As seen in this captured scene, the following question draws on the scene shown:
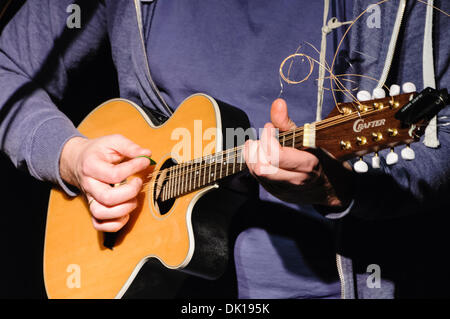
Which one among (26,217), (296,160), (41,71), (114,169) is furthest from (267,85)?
(26,217)

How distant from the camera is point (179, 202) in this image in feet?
2.72

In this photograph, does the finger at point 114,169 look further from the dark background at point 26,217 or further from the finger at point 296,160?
the dark background at point 26,217

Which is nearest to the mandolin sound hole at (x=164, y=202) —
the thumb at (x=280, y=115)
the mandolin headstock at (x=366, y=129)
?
the thumb at (x=280, y=115)

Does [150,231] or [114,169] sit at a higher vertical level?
[114,169]

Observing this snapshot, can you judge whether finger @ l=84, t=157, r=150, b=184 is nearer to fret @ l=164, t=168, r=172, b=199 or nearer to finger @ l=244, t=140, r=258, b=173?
fret @ l=164, t=168, r=172, b=199

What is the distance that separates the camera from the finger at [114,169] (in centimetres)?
83

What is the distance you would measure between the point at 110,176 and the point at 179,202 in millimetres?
183

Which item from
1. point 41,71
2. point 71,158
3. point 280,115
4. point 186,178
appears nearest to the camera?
point 280,115

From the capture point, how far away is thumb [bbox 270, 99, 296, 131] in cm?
63

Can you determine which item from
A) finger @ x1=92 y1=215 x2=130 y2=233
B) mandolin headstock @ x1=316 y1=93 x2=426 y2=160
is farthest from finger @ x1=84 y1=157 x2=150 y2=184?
mandolin headstock @ x1=316 y1=93 x2=426 y2=160

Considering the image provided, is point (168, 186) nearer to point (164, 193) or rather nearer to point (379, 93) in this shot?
point (164, 193)

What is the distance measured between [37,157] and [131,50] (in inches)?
16.5

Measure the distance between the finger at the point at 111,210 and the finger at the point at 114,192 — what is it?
15mm

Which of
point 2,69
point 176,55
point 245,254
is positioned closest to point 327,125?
point 245,254
